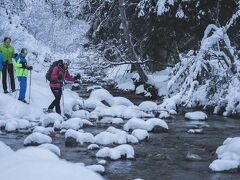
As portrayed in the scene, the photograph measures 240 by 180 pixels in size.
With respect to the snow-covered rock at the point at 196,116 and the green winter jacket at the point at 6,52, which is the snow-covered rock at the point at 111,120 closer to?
the snow-covered rock at the point at 196,116

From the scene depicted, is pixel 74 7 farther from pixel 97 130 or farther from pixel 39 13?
pixel 39 13

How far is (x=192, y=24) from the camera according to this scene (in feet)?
57.1

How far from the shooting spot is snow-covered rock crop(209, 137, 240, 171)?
7477 mm

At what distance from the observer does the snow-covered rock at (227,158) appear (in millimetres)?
7477

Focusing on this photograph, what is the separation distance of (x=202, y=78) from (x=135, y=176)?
881 centimetres

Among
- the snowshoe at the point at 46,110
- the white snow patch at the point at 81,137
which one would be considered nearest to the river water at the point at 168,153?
the white snow patch at the point at 81,137

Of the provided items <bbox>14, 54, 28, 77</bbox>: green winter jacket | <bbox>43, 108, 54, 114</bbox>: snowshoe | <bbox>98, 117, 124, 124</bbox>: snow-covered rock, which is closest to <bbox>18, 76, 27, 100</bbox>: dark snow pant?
<bbox>14, 54, 28, 77</bbox>: green winter jacket

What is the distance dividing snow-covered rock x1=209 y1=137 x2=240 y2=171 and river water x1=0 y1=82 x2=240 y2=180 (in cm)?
13

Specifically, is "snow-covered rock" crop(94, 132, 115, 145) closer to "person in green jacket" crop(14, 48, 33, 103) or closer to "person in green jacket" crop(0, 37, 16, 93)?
"person in green jacket" crop(14, 48, 33, 103)

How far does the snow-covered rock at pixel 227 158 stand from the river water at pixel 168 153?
130mm

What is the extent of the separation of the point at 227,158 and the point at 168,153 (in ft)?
4.01

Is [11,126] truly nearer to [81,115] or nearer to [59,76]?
[59,76]

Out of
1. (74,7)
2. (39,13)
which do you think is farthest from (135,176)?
(39,13)

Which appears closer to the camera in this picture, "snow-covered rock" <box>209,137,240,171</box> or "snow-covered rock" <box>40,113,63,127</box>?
"snow-covered rock" <box>209,137,240,171</box>
